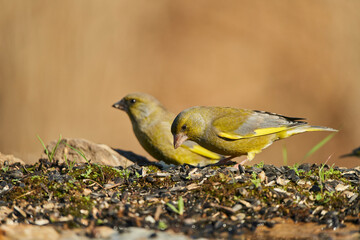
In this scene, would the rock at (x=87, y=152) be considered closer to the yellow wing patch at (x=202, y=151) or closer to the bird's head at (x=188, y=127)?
the yellow wing patch at (x=202, y=151)

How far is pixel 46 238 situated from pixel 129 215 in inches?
34.8

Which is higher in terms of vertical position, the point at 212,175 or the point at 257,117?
the point at 257,117

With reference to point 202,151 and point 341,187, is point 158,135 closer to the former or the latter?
point 202,151

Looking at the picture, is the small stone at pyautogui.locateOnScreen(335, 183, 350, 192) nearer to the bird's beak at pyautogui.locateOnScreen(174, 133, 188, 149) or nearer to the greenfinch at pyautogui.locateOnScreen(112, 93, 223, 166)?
the bird's beak at pyautogui.locateOnScreen(174, 133, 188, 149)

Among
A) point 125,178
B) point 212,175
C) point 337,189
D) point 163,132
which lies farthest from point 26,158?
point 337,189

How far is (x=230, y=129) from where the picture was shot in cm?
557

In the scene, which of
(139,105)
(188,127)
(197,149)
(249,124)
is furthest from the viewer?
(139,105)

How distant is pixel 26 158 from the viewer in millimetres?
6941

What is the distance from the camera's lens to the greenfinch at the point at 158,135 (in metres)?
6.75

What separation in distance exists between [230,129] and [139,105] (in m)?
2.09

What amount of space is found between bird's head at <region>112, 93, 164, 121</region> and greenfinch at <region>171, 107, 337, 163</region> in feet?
4.95

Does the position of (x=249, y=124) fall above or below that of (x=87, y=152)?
above

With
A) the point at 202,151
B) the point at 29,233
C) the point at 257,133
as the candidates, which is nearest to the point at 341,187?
the point at 257,133

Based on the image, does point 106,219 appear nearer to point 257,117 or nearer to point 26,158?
point 257,117
